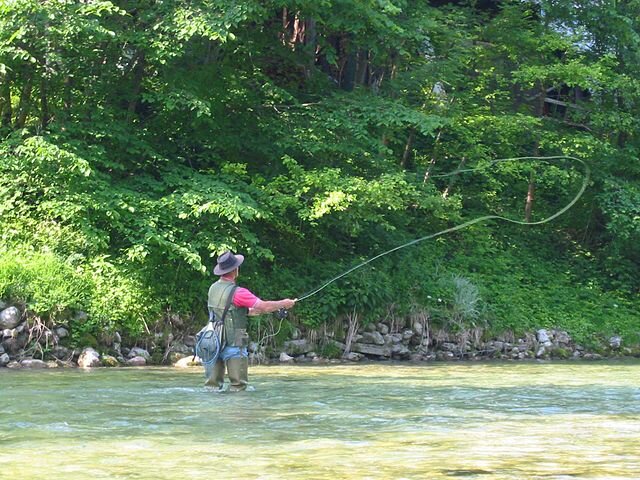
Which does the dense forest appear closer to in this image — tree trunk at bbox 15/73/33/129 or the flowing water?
tree trunk at bbox 15/73/33/129

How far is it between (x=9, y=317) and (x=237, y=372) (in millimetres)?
4617

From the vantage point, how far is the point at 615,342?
19734 mm

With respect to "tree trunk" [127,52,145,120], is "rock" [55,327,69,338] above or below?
below

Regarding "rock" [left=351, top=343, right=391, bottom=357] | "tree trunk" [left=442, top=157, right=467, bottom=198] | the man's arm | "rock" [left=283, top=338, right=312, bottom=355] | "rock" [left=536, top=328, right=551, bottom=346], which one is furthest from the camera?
"tree trunk" [left=442, top=157, right=467, bottom=198]

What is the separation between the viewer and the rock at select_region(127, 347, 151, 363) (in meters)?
14.8

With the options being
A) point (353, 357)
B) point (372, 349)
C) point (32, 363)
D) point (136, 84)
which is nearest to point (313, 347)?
point (353, 357)

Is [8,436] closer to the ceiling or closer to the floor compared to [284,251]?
closer to the floor

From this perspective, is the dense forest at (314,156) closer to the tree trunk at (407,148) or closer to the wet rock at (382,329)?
the tree trunk at (407,148)

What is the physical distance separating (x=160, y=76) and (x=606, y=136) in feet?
34.5

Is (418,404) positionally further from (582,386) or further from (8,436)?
(8,436)

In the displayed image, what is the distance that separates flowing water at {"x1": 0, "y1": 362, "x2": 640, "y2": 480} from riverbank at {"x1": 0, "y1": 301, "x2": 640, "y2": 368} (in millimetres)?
1205

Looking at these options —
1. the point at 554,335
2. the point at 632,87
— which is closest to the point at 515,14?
the point at 632,87

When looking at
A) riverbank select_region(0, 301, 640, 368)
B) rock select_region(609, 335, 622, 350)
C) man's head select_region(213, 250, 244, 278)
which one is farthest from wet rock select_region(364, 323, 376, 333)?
man's head select_region(213, 250, 244, 278)

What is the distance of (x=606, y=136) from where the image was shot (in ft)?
72.8
